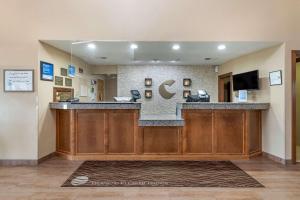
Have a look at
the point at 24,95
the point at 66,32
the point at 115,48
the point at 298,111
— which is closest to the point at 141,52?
the point at 115,48

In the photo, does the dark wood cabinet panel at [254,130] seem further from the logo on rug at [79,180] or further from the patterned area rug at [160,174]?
the logo on rug at [79,180]

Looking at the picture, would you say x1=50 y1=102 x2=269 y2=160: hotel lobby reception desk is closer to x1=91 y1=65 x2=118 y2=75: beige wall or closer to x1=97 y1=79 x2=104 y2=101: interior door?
x1=97 y1=79 x2=104 y2=101: interior door

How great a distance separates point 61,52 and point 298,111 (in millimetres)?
5984

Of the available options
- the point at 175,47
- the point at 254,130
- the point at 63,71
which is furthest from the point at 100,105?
the point at 254,130

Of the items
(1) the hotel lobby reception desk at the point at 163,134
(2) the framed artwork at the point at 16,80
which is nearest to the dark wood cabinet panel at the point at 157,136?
(1) the hotel lobby reception desk at the point at 163,134

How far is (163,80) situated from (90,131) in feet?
8.22

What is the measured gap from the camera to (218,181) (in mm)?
3648

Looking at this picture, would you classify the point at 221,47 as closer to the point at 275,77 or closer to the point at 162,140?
the point at 275,77

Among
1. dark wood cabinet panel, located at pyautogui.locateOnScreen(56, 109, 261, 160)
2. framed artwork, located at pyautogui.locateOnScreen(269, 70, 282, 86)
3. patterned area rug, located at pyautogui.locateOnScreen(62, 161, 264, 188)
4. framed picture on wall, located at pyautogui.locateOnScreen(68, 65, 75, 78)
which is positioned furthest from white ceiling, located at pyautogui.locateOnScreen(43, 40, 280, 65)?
patterned area rug, located at pyautogui.locateOnScreen(62, 161, 264, 188)

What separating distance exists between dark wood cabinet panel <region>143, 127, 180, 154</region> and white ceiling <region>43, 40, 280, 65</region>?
5.54 ft

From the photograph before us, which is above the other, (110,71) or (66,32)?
(66,32)

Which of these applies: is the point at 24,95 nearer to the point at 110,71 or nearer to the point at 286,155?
the point at 110,71

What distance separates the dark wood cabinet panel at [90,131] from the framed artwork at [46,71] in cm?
91

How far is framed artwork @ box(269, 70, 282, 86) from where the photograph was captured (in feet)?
15.5
